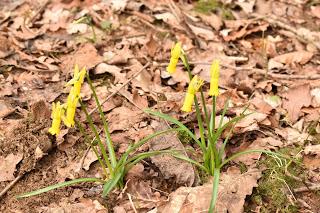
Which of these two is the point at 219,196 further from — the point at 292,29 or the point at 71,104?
the point at 292,29

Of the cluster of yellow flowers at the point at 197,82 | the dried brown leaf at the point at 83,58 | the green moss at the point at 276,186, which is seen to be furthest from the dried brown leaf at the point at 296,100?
the dried brown leaf at the point at 83,58

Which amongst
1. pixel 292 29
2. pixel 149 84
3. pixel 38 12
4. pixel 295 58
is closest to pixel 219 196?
pixel 149 84

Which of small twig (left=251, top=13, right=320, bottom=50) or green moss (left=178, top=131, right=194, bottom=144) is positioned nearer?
green moss (left=178, top=131, right=194, bottom=144)

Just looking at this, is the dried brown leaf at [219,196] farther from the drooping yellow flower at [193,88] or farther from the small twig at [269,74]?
the small twig at [269,74]

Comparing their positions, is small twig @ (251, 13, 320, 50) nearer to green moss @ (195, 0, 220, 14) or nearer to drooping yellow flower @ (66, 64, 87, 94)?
green moss @ (195, 0, 220, 14)

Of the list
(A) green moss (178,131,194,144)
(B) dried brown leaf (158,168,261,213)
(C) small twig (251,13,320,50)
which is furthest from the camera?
(C) small twig (251,13,320,50)

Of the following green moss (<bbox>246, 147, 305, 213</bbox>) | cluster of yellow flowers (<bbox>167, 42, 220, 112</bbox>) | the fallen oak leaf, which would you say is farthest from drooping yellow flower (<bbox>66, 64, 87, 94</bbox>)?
the fallen oak leaf
